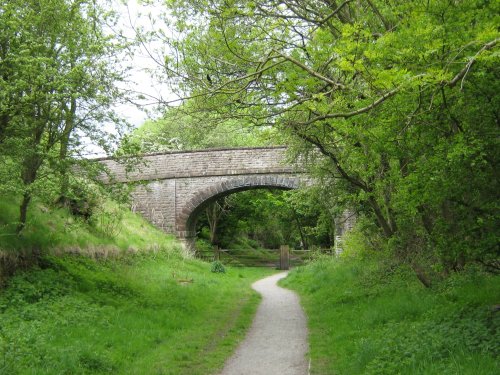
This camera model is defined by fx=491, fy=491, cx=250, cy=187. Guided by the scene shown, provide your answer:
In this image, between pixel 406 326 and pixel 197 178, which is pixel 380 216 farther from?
pixel 197 178

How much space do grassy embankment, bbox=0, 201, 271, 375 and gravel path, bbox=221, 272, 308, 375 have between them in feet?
0.93

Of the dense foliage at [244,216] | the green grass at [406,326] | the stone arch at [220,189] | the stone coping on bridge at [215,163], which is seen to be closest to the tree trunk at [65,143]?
the green grass at [406,326]

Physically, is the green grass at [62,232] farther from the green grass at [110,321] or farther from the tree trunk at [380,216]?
the tree trunk at [380,216]

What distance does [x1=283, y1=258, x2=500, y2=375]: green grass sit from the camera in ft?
17.1

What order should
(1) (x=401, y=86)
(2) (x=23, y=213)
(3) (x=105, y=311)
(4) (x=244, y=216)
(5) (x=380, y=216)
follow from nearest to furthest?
(1) (x=401, y=86) < (3) (x=105, y=311) < (5) (x=380, y=216) < (2) (x=23, y=213) < (4) (x=244, y=216)

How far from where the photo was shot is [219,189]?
21.3m

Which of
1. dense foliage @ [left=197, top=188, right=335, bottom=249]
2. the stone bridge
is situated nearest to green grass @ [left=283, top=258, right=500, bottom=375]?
the stone bridge

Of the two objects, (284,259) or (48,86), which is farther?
(284,259)

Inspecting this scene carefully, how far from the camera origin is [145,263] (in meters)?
15.0

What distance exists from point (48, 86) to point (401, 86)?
6488 mm

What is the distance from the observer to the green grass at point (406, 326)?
5203mm

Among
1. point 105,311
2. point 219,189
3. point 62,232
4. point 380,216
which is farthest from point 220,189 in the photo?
point 105,311

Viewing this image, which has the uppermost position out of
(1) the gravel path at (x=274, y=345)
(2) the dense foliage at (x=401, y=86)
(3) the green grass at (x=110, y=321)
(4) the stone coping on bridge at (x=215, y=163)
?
(4) the stone coping on bridge at (x=215, y=163)

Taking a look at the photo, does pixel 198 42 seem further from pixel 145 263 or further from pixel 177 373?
pixel 145 263
